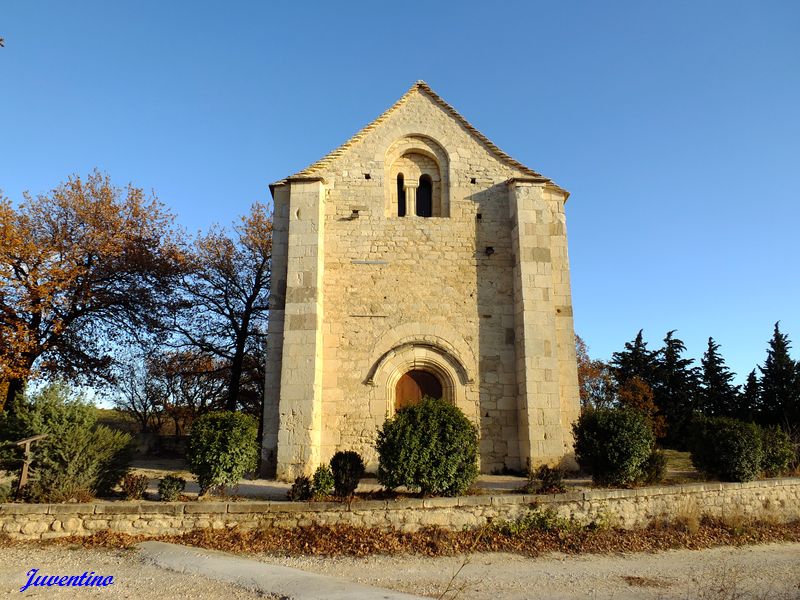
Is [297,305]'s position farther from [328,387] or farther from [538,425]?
[538,425]

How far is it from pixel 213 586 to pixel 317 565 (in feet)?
4.98

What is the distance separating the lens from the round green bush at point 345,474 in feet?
28.2

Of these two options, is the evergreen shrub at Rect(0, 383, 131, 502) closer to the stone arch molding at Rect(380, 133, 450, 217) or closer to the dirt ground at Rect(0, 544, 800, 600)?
the dirt ground at Rect(0, 544, 800, 600)

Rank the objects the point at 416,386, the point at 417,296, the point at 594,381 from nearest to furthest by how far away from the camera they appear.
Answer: the point at 416,386, the point at 417,296, the point at 594,381

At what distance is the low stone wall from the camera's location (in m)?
7.82

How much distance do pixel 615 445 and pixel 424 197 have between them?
28.3 feet

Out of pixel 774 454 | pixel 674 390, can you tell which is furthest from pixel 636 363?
pixel 774 454

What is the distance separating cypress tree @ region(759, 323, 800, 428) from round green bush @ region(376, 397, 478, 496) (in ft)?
86.8

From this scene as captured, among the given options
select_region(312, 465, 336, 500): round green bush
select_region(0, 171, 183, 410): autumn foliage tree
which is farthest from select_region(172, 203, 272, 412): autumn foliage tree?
select_region(312, 465, 336, 500): round green bush

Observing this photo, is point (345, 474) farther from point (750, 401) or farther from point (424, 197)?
point (750, 401)

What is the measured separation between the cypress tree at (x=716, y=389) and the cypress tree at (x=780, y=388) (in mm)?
1574

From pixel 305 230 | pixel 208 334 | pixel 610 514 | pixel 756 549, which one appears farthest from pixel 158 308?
pixel 756 549

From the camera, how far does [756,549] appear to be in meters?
9.12

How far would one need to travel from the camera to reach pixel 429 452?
8656 mm
